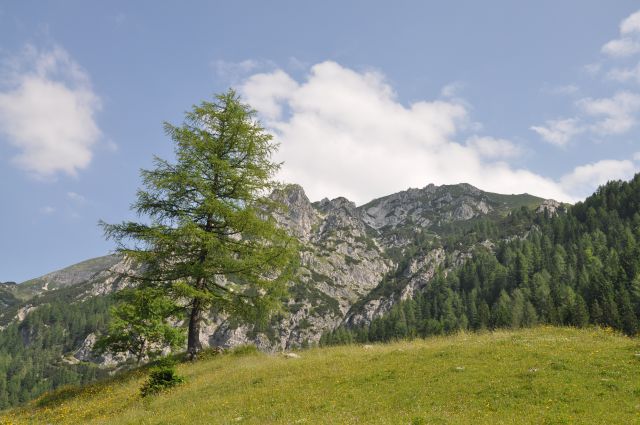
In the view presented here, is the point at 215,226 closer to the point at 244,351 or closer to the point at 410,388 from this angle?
the point at 244,351

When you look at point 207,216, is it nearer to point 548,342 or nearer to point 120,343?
point 120,343

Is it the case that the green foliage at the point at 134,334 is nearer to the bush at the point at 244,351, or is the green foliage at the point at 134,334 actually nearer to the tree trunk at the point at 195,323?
the tree trunk at the point at 195,323

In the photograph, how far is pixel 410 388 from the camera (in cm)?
1464

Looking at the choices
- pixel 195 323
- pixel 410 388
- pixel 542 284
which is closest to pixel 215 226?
pixel 195 323

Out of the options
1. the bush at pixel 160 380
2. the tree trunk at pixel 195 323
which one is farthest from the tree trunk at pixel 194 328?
the bush at pixel 160 380

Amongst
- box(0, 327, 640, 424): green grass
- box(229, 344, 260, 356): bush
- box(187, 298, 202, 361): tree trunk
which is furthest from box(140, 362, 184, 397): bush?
box(229, 344, 260, 356): bush

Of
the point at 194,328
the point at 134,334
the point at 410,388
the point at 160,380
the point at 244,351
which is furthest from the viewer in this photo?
the point at 134,334

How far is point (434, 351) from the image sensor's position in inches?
771

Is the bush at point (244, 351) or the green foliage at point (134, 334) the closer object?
the bush at point (244, 351)

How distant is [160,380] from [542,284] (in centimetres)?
15473

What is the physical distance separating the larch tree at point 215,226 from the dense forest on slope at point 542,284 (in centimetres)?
9041

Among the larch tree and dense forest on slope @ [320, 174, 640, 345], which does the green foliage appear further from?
dense forest on slope @ [320, 174, 640, 345]

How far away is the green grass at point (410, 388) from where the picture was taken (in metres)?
12.1

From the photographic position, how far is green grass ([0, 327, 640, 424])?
39.7ft
